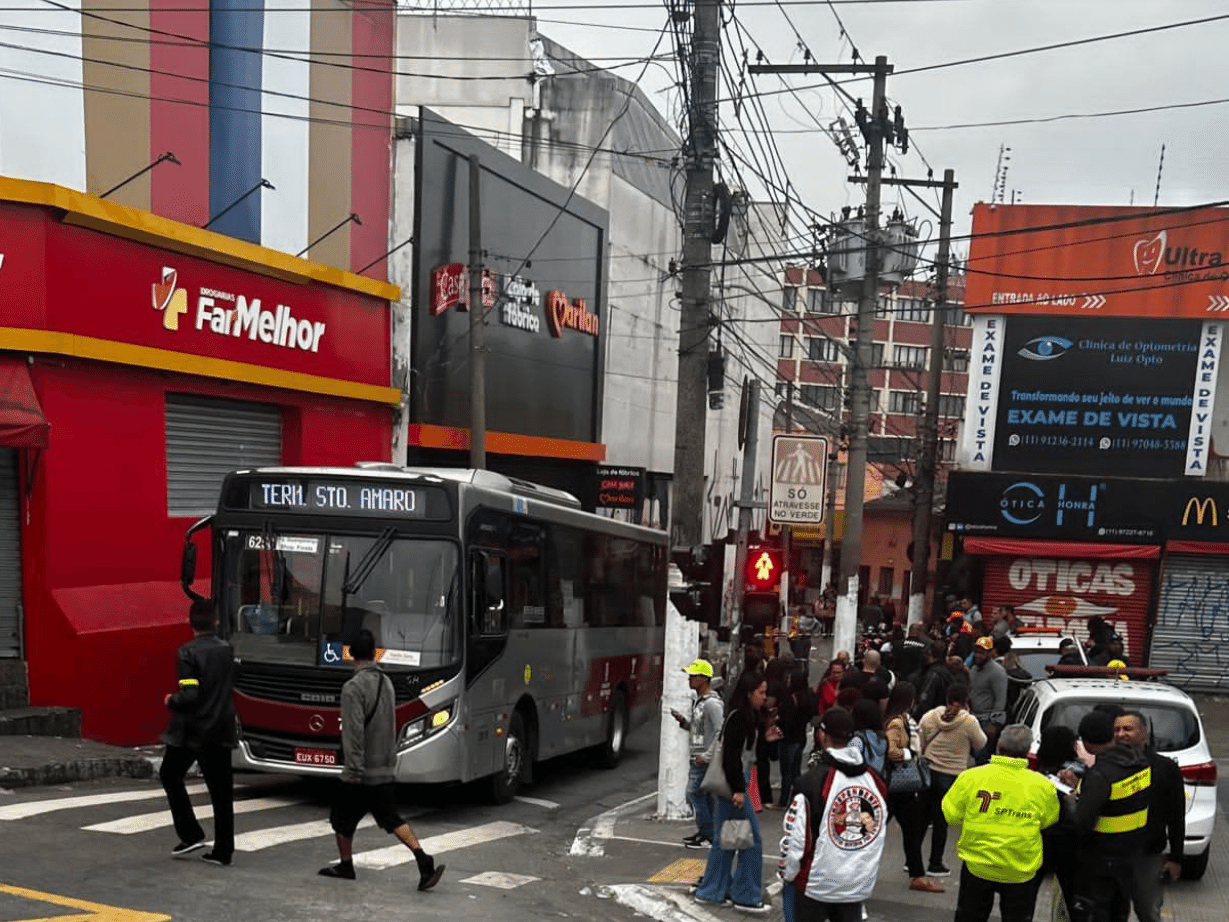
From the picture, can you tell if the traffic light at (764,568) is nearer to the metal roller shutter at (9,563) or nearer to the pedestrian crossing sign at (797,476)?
the pedestrian crossing sign at (797,476)

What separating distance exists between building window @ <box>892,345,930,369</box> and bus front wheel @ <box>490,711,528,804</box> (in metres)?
69.3

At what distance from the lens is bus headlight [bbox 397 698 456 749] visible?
12648 mm

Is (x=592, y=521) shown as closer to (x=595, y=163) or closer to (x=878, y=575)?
(x=595, y=163)

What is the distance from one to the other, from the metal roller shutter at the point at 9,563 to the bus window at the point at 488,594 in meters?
5.67

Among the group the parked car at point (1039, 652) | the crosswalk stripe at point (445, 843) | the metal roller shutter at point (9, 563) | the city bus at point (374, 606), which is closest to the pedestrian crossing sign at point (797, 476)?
the parked car at point (1039, 652)

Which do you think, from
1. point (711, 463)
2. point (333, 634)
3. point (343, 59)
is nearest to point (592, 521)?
point (333, 634)

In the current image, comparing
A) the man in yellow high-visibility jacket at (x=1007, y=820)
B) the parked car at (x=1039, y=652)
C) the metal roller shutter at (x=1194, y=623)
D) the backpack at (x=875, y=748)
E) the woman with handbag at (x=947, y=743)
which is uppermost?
the man in yellow high-visibility jacket at (x=1007, y=820)

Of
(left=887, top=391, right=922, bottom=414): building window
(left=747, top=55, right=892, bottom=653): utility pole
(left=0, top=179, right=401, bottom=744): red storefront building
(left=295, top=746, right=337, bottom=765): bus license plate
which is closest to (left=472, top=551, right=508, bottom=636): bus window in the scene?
(left=295, top=746, right=337, bottom=765): bus license plate

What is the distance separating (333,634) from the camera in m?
12.7

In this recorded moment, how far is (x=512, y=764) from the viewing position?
1462cm

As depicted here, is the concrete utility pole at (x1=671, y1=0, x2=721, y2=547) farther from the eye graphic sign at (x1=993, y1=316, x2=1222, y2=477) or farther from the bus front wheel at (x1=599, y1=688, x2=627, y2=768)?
the eye graphic sign at (x1=993, y1=316, x2=1222, y2=477)

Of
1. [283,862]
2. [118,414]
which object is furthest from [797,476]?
[283,862]

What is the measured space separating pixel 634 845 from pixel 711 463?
38280 mm

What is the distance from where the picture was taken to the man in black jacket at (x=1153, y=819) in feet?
26.7
